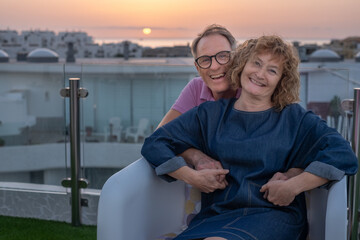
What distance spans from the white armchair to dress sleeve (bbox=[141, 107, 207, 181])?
0.22 feet

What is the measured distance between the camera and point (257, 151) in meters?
1.98

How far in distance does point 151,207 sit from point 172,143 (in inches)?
11.6

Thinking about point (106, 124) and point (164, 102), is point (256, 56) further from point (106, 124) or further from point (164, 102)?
point (106, 124)

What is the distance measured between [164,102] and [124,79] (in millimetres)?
420

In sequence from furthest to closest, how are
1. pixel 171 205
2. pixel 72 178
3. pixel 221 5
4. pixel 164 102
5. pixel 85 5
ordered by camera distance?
pixel 85 5
pixel 221 5
pixel 164 102
pixel 72 178
pixel 171 205

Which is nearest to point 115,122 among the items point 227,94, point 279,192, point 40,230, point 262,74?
point 40,230

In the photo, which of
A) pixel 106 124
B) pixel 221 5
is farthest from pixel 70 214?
pixel 221 5

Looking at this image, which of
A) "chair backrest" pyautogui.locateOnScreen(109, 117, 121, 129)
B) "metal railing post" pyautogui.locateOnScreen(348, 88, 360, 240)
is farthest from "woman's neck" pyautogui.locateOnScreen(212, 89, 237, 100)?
"chair backrest" pyautogui.locateOnScreen(109, 117, 121, 129)

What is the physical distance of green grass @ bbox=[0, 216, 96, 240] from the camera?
3.43m

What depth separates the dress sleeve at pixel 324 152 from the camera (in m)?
1.83

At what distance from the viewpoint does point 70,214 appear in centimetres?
370

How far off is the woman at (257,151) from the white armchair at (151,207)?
0.07 metres

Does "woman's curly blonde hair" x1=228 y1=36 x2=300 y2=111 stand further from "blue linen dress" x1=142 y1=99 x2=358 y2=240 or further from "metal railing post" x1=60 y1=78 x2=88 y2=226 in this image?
"metal railing post" x1=60 y1=78 x2=88 y2=226

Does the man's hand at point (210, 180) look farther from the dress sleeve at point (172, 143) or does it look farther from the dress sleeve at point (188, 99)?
the dress sleeve at point (188, 99)
